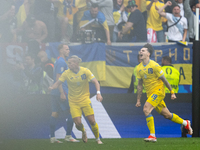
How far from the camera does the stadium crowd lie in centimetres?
966

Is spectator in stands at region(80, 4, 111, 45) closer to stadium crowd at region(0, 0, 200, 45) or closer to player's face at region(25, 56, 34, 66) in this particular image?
stadium crowd at region(0, 0, 200, 45)

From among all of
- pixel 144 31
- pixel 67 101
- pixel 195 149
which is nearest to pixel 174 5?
pixel 144 31

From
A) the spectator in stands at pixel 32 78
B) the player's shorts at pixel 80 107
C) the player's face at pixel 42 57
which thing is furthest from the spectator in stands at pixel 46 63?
the player's shorts at pixel 80 107

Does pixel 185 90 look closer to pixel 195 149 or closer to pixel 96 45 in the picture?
pixel 96 45

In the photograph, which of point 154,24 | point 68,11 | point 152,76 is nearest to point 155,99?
point 152,76

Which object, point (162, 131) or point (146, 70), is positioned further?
point (162, 131)

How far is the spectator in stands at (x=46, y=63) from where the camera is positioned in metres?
8.83

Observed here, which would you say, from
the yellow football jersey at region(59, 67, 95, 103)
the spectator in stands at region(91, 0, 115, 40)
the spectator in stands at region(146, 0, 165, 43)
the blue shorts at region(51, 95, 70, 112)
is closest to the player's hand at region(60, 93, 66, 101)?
the blue shorts at region(51, 95, 70, 112)

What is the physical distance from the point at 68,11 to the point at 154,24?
2.62 metres

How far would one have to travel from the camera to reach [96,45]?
9266mm

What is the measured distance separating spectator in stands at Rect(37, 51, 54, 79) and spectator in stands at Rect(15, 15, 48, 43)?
2.34 feet

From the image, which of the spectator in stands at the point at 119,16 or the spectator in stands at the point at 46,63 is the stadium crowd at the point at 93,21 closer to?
the spectator in stands at the point at 119,16

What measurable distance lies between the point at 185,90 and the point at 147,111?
3.10 metres

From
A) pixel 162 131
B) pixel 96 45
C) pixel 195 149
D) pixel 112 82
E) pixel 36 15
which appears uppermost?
pixel 36 15
